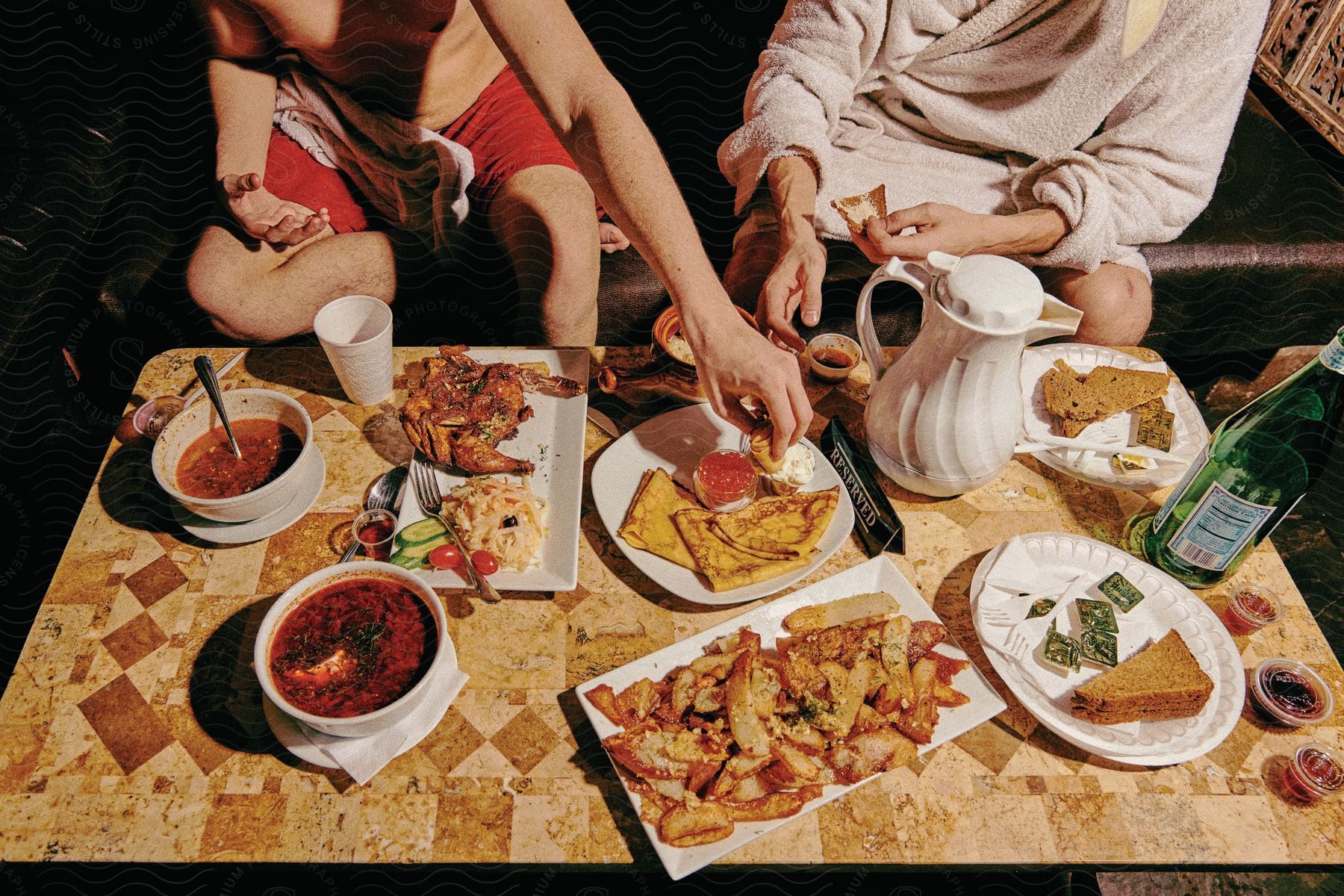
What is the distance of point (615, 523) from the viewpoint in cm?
141

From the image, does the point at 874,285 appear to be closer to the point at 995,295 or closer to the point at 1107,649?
the point at 995,295

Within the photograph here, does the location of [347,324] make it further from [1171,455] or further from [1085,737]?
[1171,455]

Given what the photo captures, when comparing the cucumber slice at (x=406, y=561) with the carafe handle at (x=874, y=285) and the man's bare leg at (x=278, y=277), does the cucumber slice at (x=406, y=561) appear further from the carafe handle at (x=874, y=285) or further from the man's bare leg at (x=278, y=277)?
the man's bare leg at (x=278, y=277)

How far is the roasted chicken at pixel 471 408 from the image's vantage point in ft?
4.74

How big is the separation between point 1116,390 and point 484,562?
4.75 ft

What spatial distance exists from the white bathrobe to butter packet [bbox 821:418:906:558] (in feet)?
3.37

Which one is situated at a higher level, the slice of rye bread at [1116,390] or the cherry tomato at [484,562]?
the slice of rye bread at [1116,390]

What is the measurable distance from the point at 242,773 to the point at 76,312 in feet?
6.13

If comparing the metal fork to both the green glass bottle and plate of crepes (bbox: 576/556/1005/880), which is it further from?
the green glass bottle

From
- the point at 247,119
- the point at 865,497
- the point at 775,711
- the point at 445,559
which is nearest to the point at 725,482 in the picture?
the point at 865,497

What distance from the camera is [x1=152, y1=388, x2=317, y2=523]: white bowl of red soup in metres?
1.32

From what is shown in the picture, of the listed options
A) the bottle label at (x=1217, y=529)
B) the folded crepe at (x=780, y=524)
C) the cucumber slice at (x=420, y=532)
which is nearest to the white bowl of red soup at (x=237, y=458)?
the cucumber slice at (x=420, y=532)

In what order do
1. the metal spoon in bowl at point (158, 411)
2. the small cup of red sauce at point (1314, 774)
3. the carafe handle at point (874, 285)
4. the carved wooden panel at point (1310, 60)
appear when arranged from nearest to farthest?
the small cup of red sauce at point (1314, 774) < the carafe handle at point (874, 285) < the metal spoon in bowl at point (158, 411) < the carved wooden panel at point (1310, 60)

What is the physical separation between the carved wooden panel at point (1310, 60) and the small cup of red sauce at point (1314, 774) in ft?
9.50
